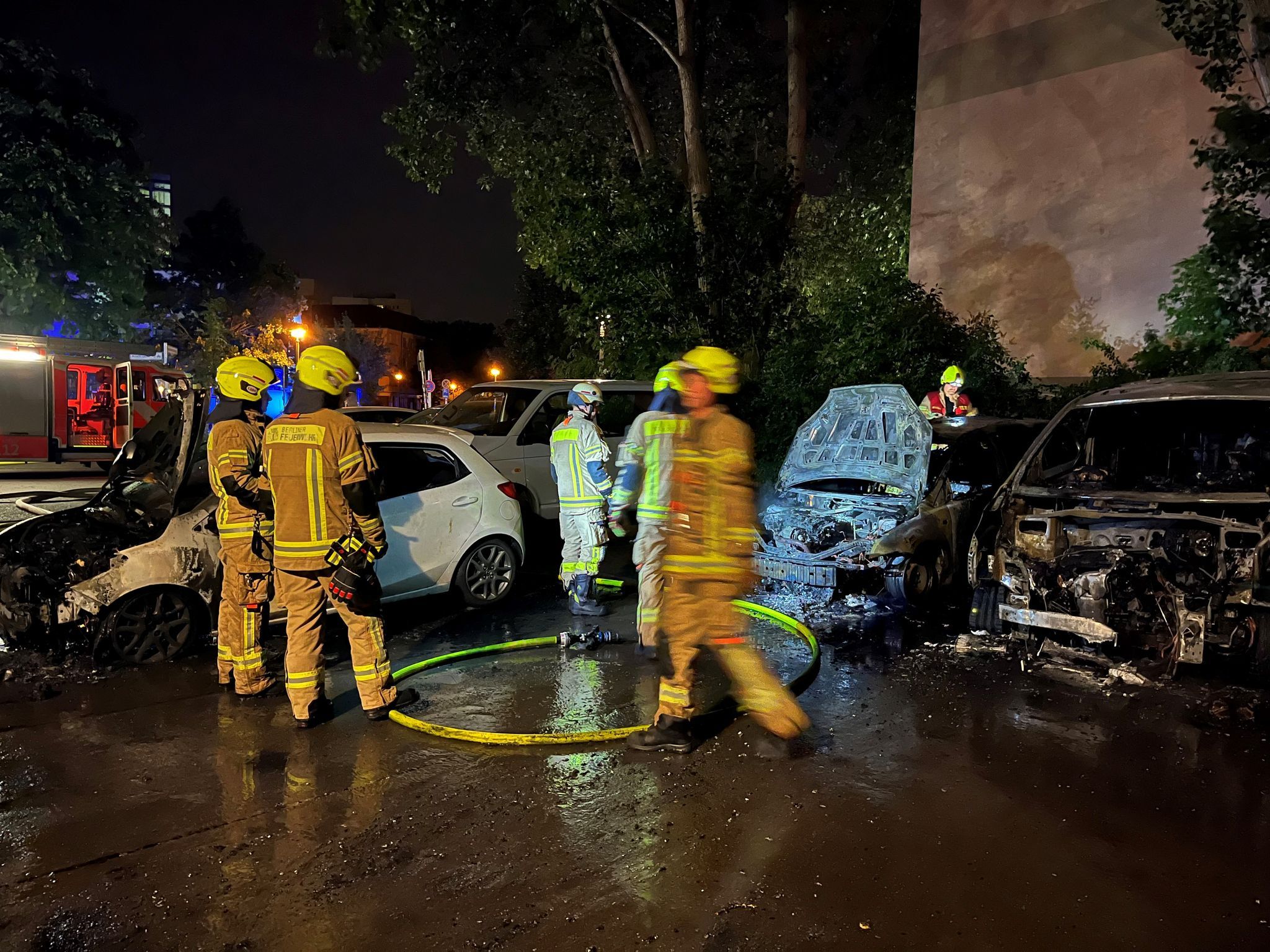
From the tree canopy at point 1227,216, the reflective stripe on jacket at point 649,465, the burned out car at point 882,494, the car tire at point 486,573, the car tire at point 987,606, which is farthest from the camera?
the tree canopy at point 1227,216

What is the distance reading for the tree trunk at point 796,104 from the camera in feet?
48.6

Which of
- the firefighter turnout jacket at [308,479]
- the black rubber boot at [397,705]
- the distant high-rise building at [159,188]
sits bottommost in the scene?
the black rubber boot at [397,705]

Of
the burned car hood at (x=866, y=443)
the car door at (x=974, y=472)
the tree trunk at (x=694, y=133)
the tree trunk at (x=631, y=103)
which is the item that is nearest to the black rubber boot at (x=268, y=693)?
the burned car hood at (x=866, y=443)

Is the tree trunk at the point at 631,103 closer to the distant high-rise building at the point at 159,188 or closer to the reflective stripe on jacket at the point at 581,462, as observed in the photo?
the reflective stripe on jacket at the point at 581,462

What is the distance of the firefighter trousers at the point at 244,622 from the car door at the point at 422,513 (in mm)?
1172

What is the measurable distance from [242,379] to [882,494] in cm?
521

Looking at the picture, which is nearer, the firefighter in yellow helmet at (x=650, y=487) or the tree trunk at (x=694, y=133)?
the firefighter in yellow helmet at (x=650, y=487)

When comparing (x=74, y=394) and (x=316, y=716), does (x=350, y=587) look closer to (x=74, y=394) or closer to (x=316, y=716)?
(x=316, y=716)

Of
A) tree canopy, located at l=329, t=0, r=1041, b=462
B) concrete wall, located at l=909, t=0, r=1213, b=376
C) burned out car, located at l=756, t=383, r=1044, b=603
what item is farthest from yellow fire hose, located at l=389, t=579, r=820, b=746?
concrete wall, located at l=909, t=0, r=1213, b=376

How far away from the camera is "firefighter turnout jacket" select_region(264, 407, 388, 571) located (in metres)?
4.12

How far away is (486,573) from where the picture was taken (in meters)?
6.74

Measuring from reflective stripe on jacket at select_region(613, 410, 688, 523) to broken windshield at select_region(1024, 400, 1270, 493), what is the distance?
302cm

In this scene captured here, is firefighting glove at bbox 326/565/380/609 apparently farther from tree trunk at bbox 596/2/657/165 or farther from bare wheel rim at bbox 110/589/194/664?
tree trunk at bbox 596/2/657/165

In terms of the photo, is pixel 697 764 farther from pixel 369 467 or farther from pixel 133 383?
pixel 133 383
